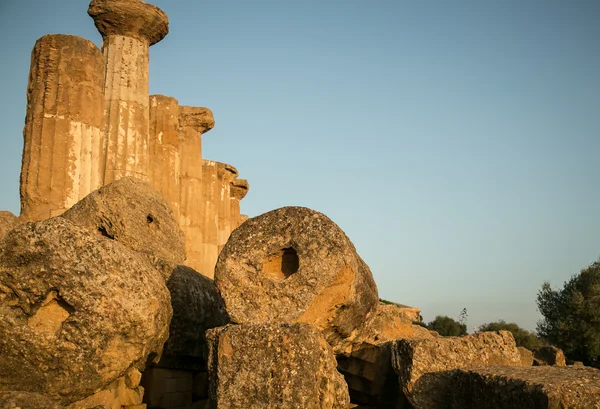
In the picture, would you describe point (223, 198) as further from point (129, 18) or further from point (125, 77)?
point (129, 18)

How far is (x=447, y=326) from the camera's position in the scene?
35.1 metres

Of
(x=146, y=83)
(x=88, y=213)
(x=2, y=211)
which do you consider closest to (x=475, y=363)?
(x=88, y=213)

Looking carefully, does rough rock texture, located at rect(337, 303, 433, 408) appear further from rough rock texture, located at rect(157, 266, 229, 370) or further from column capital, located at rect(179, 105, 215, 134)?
column capital, located at rect(179, 105, 215, 134)

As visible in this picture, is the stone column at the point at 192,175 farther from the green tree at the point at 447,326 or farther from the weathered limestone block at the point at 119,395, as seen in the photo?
the green tree at the point at 447,326

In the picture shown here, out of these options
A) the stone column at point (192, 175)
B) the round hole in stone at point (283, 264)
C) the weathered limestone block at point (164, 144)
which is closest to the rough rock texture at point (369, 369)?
the round hole in stone at point (283, 264)

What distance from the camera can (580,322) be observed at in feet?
70.4

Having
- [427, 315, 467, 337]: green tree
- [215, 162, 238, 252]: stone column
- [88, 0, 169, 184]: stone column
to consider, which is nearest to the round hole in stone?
[88, 0, 169, 184]: stone column

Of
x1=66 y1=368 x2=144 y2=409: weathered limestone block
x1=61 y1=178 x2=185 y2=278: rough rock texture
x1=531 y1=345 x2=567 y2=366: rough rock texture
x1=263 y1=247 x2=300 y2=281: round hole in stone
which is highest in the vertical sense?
Result: x1=61 y1=178 x2=185 y2=278: rough rock texture

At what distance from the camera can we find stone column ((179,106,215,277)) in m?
15.6

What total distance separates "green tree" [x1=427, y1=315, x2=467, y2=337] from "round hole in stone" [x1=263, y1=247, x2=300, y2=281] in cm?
2893

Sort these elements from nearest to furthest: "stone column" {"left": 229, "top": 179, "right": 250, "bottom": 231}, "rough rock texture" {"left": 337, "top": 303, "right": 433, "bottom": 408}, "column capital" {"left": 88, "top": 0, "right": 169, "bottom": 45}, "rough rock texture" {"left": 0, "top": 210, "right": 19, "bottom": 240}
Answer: "rough rock texture" {"left": 337, "top": 303, "right": 433, "bottom": 408}
"rough rock texture" {"left": 0, "top": 210, "right": 19, "bottom": 240}
"column capital" {"left": 88, "top": 0, "right": 169, "bottom": 45}
"stone column" {"left": 229, "top": 179, "right": 250, "bottom": 231}

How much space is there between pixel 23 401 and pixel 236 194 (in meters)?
19.5

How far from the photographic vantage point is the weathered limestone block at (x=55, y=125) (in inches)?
405

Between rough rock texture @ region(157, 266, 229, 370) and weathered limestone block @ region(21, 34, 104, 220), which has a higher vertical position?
weathered limestone block @ region(21, 34, 104, 220)
